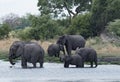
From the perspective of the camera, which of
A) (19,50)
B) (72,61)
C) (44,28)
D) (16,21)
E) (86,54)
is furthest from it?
(16,21)

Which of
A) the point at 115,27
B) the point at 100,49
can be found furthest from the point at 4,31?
the point at 100,49

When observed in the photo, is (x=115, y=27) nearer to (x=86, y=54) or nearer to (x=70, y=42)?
(x=70, y=42)

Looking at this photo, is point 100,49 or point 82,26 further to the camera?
point 82,26

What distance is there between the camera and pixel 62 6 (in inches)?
3054

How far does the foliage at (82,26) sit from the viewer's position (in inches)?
2544

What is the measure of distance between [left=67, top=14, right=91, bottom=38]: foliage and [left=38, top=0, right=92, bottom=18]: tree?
939cm

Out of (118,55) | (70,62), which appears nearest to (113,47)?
(118,55)

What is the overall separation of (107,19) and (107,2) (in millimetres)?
1842

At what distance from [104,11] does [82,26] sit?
3.74 metres

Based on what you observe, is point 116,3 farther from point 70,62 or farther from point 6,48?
point 70,62

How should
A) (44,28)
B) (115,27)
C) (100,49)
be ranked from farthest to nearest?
(44,28), (115,27), (100,49)

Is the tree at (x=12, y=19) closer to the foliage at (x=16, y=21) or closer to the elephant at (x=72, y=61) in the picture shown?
the foliage at (x=16, y=21)

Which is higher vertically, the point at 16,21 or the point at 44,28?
the point at 44,28

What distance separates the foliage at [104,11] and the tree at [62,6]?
1227cm
